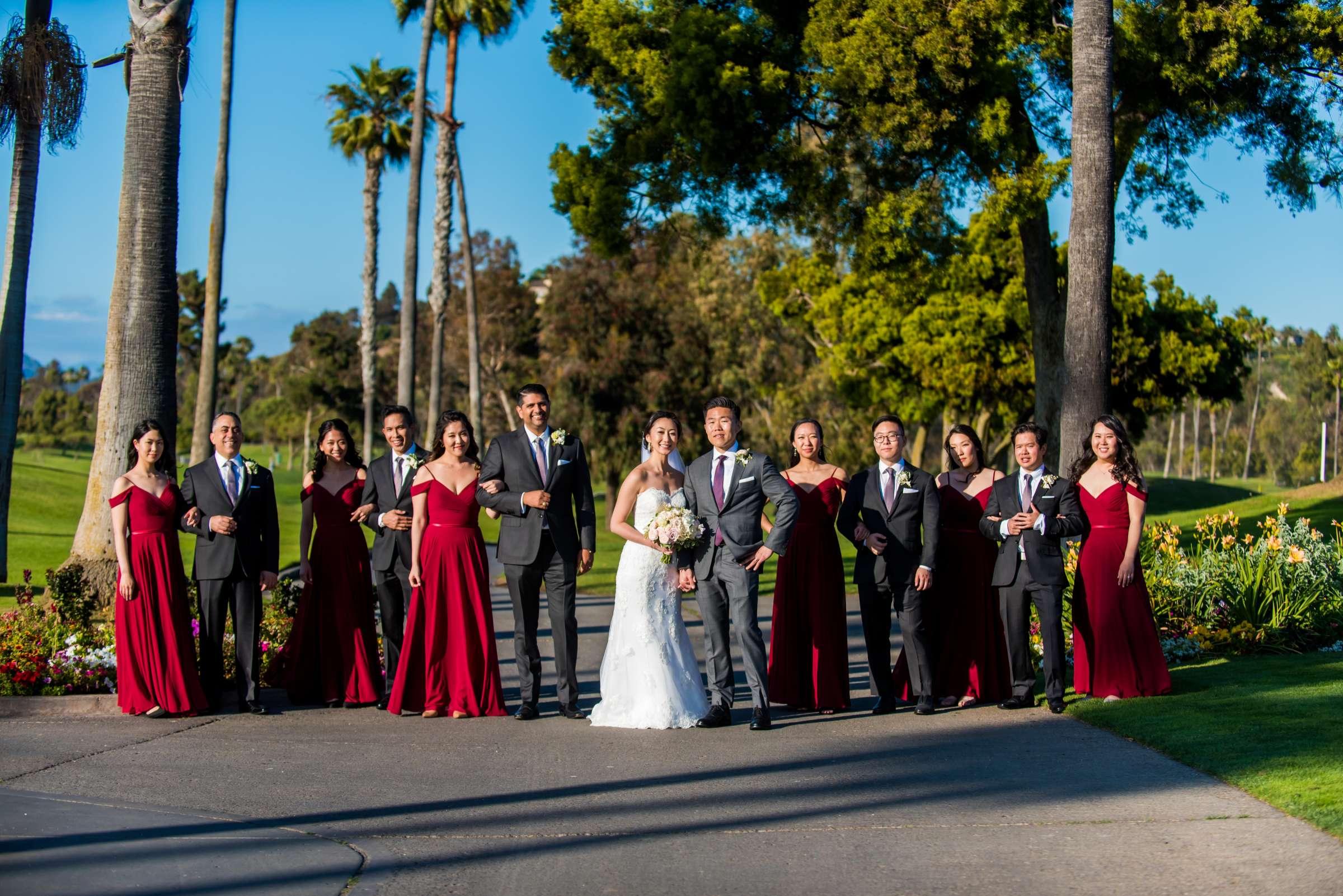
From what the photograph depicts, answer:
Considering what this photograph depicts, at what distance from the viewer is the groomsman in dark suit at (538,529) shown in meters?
9.21

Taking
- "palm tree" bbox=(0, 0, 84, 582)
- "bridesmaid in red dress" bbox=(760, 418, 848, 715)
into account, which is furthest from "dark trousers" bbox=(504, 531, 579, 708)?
"palm tree" bbox=(0, 0, 84, 582)

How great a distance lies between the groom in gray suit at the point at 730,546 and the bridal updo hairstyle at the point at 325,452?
280 centimetres

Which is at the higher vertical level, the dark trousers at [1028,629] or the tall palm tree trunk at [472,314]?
the tall palm tree trunk at [472,314]

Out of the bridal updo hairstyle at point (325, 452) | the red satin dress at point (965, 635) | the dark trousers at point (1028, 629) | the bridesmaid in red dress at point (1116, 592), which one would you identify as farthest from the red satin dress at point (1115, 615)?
the bridal updo hairstyle at point (325, 452)

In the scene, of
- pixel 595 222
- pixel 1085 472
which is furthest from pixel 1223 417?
pixel 1085 472

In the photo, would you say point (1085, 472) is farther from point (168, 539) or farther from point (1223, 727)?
point (168, 539)

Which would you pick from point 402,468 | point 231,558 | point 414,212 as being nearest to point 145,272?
point 402,468

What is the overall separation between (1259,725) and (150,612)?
24.7ft

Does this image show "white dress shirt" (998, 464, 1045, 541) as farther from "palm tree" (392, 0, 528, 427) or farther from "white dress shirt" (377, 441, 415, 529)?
"palm tree" (392, 0, 528, 427)

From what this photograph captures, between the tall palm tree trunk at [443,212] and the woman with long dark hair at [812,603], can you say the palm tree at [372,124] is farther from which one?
the woman with long dark hair at [812,603]

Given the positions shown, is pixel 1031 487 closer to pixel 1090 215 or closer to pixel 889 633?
pixel 889 633

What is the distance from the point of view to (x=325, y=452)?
33.4 feet

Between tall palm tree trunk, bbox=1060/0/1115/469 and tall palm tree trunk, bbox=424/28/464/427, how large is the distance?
26.1 meters

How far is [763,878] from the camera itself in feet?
17.4
